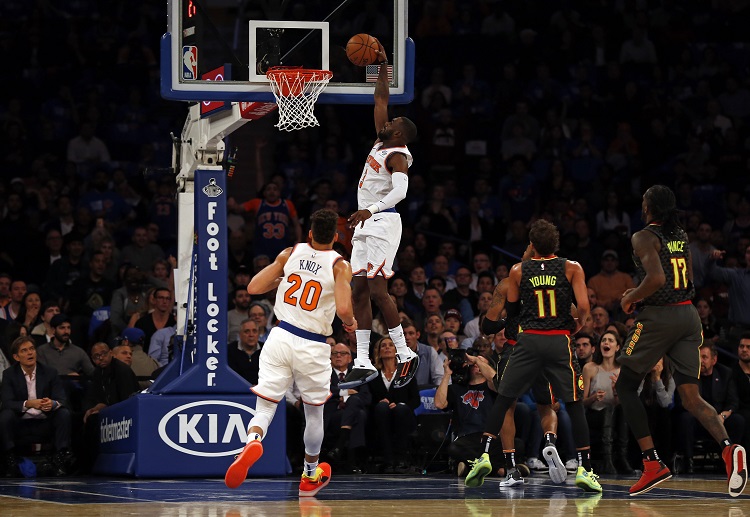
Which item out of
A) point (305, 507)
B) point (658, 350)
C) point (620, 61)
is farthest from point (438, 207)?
point (305, 507)

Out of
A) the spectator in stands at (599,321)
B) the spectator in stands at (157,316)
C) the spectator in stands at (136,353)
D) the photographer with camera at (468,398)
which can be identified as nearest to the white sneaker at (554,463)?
the photographer with camera at (468,398)

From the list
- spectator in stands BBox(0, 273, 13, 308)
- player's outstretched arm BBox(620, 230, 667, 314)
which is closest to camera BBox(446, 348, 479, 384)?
player's outstretched arm BBox(620, 230, 667, 314)

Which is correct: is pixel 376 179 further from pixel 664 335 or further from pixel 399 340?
pixel 664 335

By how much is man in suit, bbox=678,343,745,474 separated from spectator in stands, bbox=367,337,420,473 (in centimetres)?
326

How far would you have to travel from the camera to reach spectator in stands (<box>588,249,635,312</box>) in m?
18.2

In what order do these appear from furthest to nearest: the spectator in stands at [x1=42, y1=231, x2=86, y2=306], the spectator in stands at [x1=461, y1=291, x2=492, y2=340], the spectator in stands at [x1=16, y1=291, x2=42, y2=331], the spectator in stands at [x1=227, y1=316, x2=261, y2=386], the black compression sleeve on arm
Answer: the spectator in stands at [x1=42, y1=231, x2=86, y2=306]
the spectator in stands at [x1=461, y1=291, x2=492, y2=340]
the spectator in stands at [x1=16, y1=291, x2=42, y2=331]
the spectator in stands at [x1=227, y1=316, x2=261, y2=386]
the black compression sleeve on arm

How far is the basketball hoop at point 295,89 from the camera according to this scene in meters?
11.4

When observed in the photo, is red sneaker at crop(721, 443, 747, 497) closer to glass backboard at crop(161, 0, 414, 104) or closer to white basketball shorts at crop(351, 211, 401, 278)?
white basketball shorts at crop(351, 211, 401, 278)

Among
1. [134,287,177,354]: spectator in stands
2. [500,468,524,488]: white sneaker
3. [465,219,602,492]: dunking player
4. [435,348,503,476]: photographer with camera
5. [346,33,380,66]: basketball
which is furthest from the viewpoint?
[134,287,177,354]: spectator in stands

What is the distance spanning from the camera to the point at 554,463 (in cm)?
1167

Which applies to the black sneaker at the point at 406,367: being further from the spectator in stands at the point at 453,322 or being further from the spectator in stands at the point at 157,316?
the spectator in stands at the point at 157,316

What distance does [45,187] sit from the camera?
19156 mm

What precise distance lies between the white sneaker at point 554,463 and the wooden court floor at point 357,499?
0.10 metres

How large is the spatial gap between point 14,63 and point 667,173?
37.6 ft
